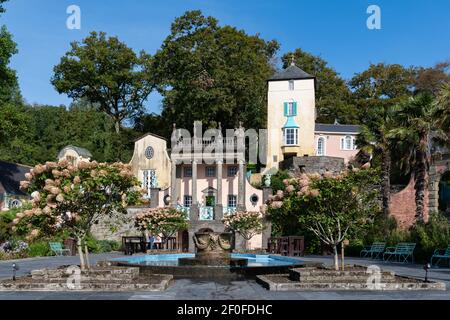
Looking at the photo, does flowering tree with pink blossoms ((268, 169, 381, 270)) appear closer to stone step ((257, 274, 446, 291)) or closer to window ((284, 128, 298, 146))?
stone step ((257, 274, 446, 291))

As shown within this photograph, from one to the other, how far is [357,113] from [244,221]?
3458 centimetres

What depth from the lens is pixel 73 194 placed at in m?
14.1

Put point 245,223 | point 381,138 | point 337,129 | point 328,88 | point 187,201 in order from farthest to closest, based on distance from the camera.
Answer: point 328,88, point 337,129, point 187,201, point 381,138, point 245,223

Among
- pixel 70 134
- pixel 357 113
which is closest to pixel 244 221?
pixel 70 134

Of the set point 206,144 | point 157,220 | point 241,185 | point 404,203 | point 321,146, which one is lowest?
point 157,220

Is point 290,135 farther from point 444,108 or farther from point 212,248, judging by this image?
point 212,248

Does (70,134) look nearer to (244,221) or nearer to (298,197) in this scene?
(244,221)

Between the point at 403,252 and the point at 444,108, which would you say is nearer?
the point at 403,252

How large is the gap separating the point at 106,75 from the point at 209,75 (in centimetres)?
1237

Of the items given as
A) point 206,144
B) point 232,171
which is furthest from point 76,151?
point 232,171

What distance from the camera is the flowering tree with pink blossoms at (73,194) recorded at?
1409 cm

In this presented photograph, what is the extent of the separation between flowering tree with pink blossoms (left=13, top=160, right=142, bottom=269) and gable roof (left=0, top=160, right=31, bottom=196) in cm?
3045

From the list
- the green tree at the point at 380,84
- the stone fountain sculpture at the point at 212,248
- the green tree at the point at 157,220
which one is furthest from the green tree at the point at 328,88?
the stone fountain sculpture at the point at 212,248

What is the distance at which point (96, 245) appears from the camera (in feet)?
116
